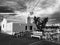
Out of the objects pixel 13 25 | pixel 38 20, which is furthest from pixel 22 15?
pixel 13 25

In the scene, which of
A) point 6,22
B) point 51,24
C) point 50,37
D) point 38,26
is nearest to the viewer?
point 50,37

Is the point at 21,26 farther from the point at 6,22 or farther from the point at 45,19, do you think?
the point at 45,19

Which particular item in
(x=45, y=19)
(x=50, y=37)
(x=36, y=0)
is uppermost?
(x=36, y=0)

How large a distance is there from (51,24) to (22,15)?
15.4 m

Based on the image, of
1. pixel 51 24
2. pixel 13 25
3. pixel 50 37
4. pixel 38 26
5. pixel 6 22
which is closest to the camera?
pixel 50 37

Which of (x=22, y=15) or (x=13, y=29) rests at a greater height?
(x=22, y=15)

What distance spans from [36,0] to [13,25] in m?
9.30

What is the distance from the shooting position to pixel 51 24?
39625 millimetres

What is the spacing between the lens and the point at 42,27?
105 ft

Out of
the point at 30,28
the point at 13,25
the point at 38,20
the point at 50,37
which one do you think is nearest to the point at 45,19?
the point at 38,20

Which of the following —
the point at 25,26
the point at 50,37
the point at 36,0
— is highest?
the point at 36,0

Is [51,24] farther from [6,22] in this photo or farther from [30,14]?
[6,22]

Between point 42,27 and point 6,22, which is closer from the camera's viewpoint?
point 6,22

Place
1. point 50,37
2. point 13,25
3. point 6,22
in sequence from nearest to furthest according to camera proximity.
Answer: point 50,37 < point 13,25 < point 6,22
